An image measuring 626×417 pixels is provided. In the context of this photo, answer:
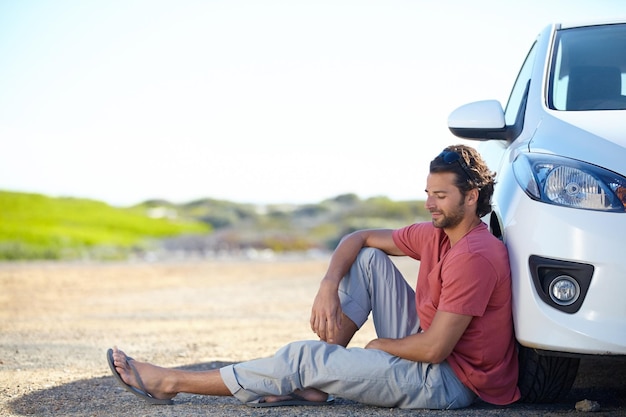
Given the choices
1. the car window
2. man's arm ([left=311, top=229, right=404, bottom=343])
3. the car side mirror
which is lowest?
man's arm ([left=311, top=229, right=404, bottom=343])

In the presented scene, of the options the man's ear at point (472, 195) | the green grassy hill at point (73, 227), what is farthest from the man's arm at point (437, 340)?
the green grassy hill at point (73, 227)

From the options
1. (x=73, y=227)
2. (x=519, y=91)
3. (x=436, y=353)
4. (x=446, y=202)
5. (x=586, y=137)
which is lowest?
(x=73, y=227)

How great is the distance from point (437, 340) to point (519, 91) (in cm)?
201

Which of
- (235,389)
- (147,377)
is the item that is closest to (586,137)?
(235,389)

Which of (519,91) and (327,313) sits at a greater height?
(519,91)

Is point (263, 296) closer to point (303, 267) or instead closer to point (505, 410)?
point (303, 267)

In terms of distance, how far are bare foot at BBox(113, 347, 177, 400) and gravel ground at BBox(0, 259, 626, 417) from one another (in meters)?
0.08

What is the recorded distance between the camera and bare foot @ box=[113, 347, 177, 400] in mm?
4031

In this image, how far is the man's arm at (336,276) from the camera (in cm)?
423

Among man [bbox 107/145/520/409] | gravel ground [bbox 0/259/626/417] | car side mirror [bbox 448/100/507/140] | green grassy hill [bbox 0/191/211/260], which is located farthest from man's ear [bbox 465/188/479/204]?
green grassy hill [bbox 0/191/211/260]

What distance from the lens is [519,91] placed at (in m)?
5.07

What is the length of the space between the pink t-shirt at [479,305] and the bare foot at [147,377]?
1.26 m

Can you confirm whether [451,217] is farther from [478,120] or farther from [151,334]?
[151,334]

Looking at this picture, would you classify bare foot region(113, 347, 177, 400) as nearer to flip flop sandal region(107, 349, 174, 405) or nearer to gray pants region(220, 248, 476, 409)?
flip flop sandal region(107, 349, 174, 405)
